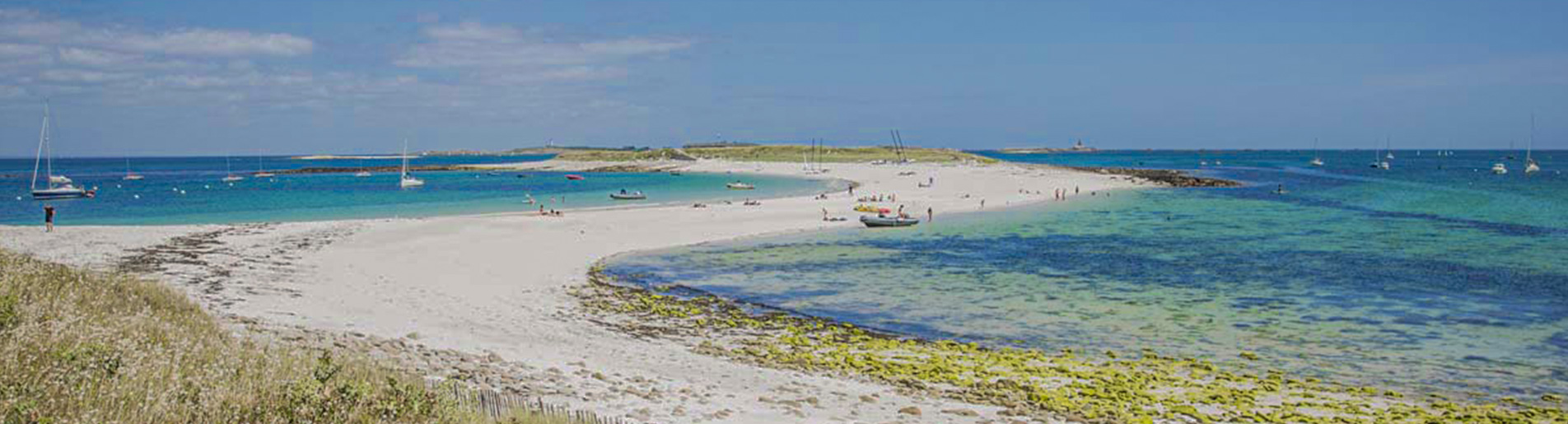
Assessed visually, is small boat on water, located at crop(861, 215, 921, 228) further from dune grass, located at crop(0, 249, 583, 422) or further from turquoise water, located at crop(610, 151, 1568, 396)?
dune grass, located at crop(0, 249, 583, 422)

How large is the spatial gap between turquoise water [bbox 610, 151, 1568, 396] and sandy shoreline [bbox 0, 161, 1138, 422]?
14.3ft

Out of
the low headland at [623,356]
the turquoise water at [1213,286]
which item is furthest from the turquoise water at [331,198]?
the turquoise water at [1213,286]

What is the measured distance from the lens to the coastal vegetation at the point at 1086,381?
12758 millimetres

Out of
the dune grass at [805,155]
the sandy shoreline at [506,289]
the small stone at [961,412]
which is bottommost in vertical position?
the small stone at [961,412]

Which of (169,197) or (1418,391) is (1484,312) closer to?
(1418,391)

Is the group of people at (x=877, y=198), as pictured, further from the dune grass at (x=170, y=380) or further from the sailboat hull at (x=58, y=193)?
the sailboat hull at (x=58, y=193)

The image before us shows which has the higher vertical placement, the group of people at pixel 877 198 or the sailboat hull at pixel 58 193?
the group of people at pixel 877 198

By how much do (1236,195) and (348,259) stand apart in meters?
68.1

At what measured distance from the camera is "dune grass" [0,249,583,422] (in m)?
7.64

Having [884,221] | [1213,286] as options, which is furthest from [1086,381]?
[884,221]

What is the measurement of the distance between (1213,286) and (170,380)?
24366 mm

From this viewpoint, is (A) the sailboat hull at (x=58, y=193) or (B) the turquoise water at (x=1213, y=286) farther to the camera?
(A) the sailboat hull at (x=58, y=193)

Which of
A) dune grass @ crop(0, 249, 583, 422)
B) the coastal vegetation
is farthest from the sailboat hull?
dune grass @ crop(0, 249, 583, 422)

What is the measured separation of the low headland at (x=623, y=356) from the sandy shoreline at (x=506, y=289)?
0.24 ft
